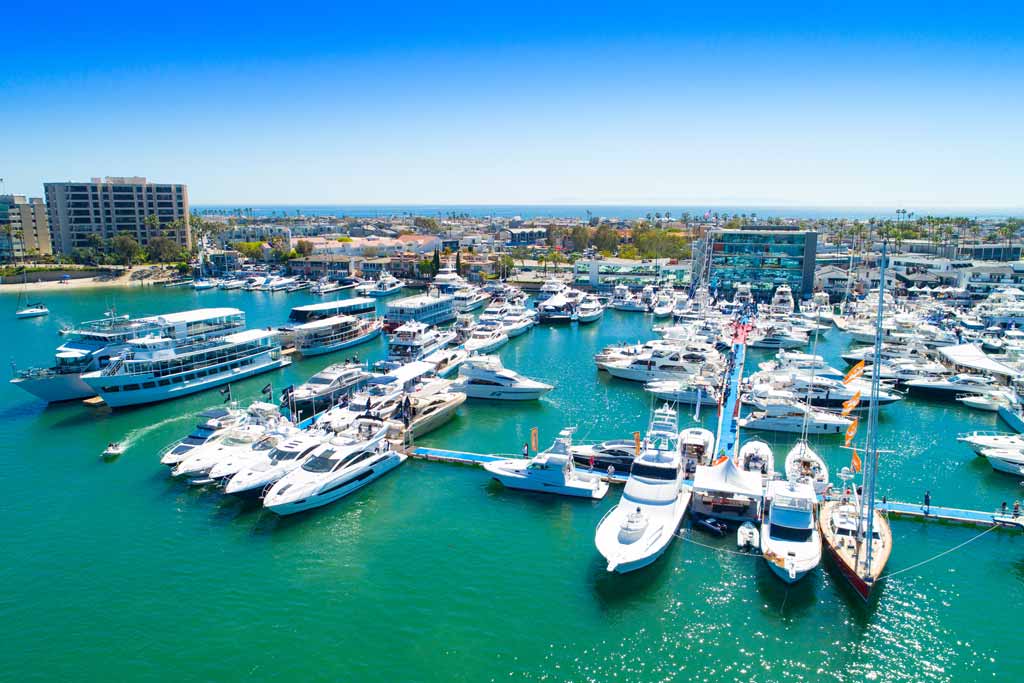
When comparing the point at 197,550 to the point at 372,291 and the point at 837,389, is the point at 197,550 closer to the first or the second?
the point at 837,389

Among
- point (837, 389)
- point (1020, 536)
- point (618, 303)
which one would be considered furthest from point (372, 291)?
point (1020, 536)

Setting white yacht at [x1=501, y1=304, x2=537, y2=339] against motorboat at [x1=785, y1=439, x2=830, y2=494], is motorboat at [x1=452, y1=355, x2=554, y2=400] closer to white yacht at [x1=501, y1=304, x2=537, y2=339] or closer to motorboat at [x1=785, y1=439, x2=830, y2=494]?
motorboat at [x1=785, y1=439, x2=830, y2=494]

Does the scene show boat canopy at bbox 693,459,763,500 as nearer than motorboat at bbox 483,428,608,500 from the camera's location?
Yes

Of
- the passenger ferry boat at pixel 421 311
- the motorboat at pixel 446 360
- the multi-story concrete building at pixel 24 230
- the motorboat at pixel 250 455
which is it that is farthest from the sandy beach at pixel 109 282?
the motorboat at pixel 250 455

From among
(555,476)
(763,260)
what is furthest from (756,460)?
(763,260)

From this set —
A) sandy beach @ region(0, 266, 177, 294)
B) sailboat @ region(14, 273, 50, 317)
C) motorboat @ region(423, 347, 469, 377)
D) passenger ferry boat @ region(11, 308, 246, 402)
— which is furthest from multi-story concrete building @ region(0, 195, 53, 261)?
motorboat @ region(423, 347, 469, 377)

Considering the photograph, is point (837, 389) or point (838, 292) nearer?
point (837, 389)

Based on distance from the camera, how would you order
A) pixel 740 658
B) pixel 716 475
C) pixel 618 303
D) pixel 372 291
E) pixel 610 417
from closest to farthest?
1. pixel 740 658
2. pixel 716 475
3. pixel 610 417
4. pixel 618 303
5. pixel 372 291
